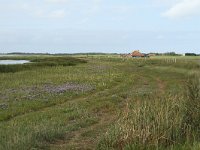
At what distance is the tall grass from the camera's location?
1155 cm

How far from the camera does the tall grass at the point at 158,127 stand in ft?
37.9

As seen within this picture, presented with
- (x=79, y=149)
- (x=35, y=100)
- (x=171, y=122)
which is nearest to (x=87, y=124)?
(x=79, y=149)

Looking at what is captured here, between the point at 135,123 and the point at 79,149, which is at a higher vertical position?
the point at 135,123

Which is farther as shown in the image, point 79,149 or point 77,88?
point 77,88

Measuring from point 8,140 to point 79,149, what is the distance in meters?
2.16

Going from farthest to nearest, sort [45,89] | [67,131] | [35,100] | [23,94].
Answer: [45,89]
[23,94]
[35,100]
[67,131]

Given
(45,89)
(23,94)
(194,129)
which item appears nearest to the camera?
(194,129)

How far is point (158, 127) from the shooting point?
38.9 feet

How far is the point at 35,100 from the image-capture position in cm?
2466

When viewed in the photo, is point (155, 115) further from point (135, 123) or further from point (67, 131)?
point (67, 131)

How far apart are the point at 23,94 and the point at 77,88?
5230 millimetres

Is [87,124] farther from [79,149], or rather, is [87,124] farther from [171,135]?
[171,135]

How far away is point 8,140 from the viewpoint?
12.6m

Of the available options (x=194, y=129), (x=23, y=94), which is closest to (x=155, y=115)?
(x=194, y=129)
